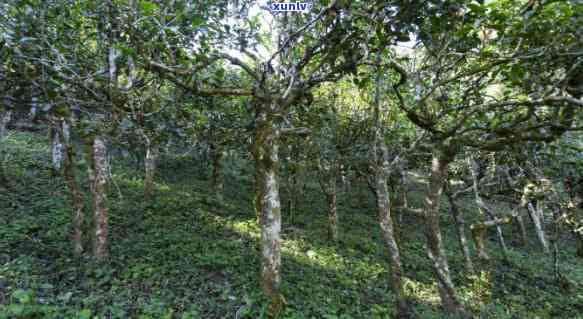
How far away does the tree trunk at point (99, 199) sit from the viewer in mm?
7133

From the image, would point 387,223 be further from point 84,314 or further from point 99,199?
point 99,199

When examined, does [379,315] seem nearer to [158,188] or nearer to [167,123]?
[167,123]

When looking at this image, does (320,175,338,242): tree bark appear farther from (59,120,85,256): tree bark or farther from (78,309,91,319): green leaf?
(78,309,91,319): green leaf

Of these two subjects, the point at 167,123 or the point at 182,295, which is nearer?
→ the point at 167,123

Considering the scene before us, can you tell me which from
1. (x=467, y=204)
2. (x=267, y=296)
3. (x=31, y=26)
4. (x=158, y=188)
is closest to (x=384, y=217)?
(x=267, y=296)

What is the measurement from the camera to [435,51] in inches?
219

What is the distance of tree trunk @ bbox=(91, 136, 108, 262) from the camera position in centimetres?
713

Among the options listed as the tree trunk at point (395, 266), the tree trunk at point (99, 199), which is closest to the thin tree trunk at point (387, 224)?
the tree trunk at point (395, 266)

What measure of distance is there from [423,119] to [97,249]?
777cm

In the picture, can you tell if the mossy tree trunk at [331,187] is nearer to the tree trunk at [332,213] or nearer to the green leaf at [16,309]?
the tree trunk at [332,213]

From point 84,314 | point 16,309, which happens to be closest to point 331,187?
point 84,314

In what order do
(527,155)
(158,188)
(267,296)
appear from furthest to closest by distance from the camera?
(158,188) → (527,155) → (267,296)

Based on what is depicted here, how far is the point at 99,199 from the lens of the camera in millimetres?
7148

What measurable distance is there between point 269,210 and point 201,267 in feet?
12.1
